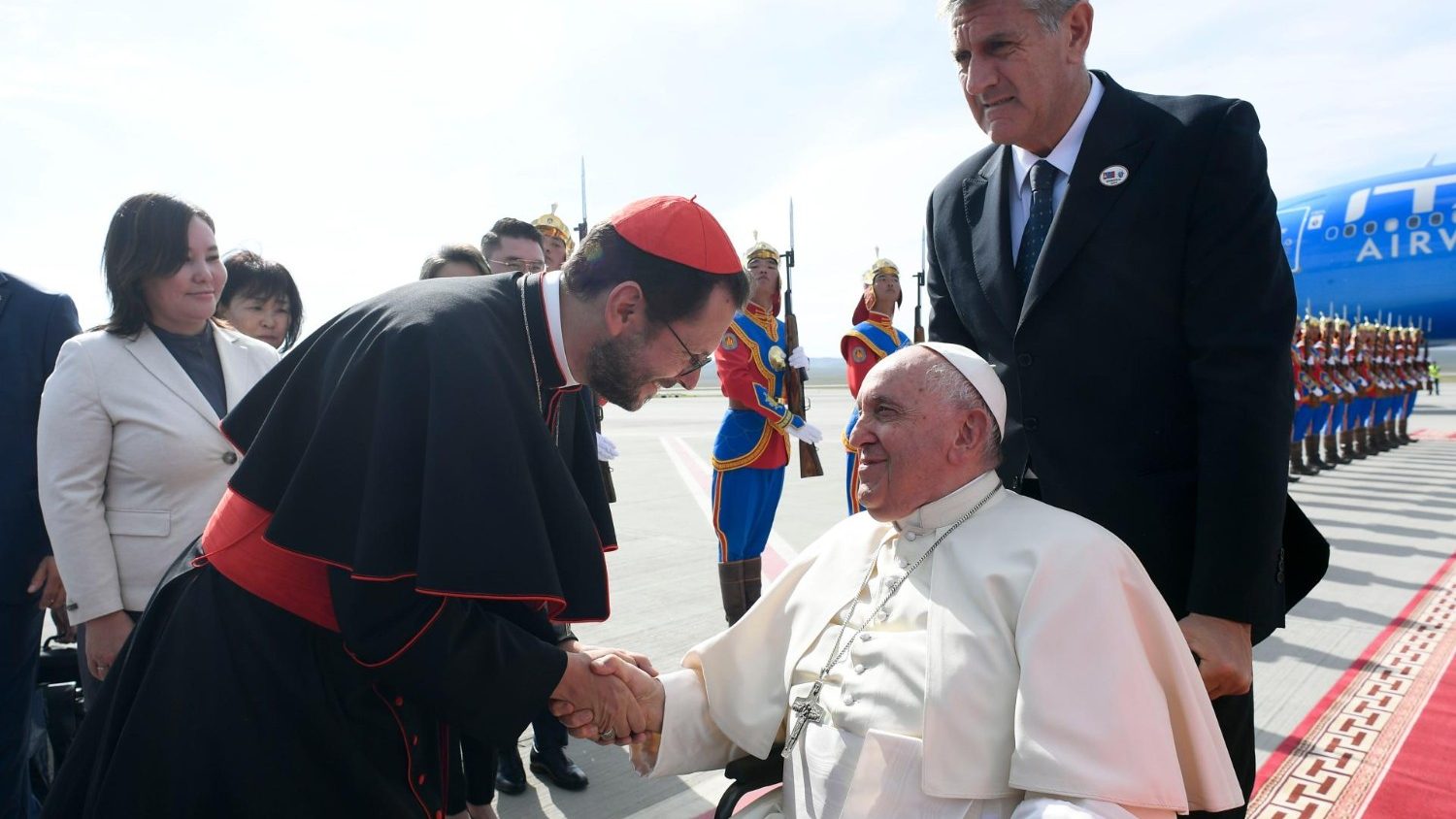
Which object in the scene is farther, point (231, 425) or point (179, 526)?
point (179, 526)

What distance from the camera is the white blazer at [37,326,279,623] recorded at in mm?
2271

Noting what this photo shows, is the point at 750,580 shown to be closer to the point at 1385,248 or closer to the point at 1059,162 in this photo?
the point at 1059,162

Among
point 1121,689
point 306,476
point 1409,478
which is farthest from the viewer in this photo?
point 1409,478

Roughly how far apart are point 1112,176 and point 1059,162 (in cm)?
14

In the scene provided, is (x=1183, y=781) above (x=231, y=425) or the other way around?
the other way around

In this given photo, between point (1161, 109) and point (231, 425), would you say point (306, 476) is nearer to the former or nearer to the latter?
point (231, 425)

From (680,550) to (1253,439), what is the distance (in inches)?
224

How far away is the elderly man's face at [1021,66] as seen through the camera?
1.77 m

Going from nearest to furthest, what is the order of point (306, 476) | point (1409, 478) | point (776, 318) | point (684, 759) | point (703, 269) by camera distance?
point (306, 476)
point (703, 269)
point (684, 759)
point (776, 318)
point (1409, 478)

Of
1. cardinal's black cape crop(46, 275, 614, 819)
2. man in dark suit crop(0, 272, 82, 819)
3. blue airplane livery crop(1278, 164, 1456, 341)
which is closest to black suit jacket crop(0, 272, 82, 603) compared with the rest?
man in dark suit crop(0, 272, 82, 819)

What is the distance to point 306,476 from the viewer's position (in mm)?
1461

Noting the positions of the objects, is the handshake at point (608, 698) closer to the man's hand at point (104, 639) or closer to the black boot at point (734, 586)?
the man's hand at point (104, 639)

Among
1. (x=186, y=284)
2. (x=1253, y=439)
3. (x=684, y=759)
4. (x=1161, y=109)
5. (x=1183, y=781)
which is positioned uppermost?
(x=1161, y=109)

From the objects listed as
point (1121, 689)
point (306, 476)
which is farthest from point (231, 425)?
point (1121, 689)
